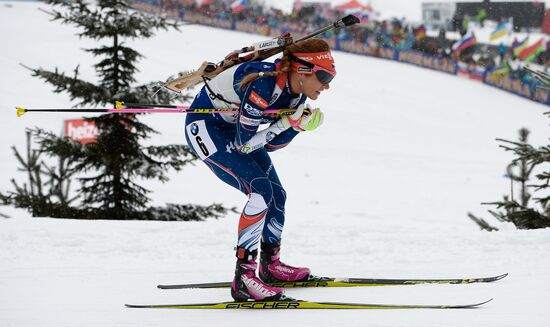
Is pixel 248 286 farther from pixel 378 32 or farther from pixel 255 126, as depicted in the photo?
pixel 378 32

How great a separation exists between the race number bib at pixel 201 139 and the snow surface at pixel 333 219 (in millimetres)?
1134

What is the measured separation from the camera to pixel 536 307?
13.8ft

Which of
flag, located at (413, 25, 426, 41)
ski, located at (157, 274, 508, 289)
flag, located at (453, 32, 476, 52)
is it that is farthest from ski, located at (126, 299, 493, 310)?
flag, located at (413, 25, 426, 41)

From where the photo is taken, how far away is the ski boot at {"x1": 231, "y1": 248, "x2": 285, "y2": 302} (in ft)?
14.7

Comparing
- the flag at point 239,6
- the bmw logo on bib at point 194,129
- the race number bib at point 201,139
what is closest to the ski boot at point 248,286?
the race number bib at point 201,139

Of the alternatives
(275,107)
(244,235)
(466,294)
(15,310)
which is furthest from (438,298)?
(15,310)

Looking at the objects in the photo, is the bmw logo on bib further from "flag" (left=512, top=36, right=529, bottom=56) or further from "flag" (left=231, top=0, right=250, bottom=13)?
"flag" (left=231, top=0, right=250, bottom=13)

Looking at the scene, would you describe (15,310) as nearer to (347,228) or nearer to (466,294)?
(466,294)

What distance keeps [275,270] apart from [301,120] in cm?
133

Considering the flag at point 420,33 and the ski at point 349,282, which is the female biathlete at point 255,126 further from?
the flag at point 420,33

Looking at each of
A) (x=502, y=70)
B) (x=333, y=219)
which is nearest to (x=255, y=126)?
(x=333, y=219)

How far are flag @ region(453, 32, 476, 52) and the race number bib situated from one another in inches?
1133

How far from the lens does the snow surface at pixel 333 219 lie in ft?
14.6

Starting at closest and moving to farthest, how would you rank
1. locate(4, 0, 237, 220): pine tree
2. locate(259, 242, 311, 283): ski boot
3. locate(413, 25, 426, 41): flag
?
locate(259, 242, 311, 283): ski boot < locate(4, 0, 237, 220): pine tree < locate(413, 25, 426, 41): flag
